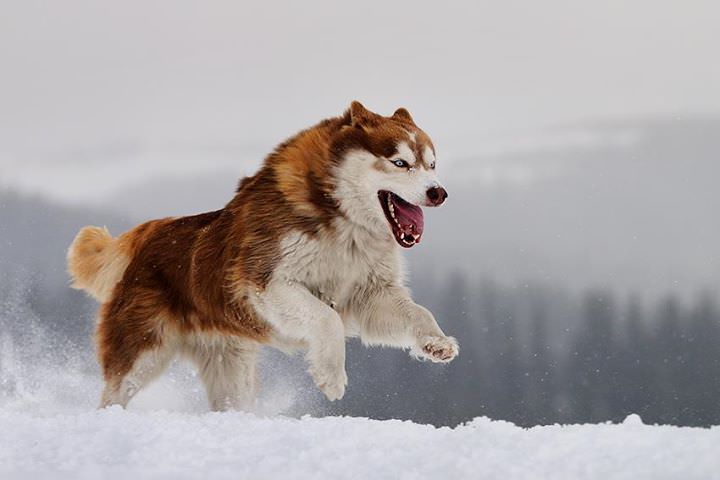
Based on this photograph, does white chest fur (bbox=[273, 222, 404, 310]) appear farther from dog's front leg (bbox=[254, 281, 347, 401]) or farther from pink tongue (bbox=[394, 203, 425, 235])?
pink tongue (bbox=[394, 203, 425, 235])

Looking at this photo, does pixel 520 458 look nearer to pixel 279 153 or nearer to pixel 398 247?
Result: pixel 398 247

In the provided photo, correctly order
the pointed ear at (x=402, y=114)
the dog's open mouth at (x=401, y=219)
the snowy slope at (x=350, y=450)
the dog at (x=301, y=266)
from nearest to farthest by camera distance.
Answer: the snowy slope at (x=350, y=450) → the dog at (x=301, y=266) → the dog's open mouth at (x=401, y=219) → the pointed ear at (x=402, y=114)

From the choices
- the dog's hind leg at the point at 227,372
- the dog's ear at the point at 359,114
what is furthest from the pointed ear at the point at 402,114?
the dog's hind leg at the point at 227,372

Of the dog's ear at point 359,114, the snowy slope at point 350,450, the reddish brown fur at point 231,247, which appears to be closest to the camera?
the snowy slope at point 350,450

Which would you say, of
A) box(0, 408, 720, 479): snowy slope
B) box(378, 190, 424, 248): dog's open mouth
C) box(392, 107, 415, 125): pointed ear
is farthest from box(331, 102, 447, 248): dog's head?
box(0, 408, 720, 479): snowy slope

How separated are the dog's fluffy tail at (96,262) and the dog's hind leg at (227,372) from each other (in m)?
0.94

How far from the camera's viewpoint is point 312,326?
22.0 feet

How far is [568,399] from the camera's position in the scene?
50.1 meters

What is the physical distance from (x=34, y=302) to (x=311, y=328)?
22.5ft

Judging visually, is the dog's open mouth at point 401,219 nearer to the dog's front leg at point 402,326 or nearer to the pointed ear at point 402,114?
the dog's front leg at point 402,326

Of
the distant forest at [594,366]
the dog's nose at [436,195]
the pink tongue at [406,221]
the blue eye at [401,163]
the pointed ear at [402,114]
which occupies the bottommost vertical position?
the distant forest at [594,366]


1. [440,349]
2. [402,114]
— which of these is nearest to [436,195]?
[440,349]

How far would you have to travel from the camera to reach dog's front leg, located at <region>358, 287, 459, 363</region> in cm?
669

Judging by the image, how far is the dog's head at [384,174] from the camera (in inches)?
267
